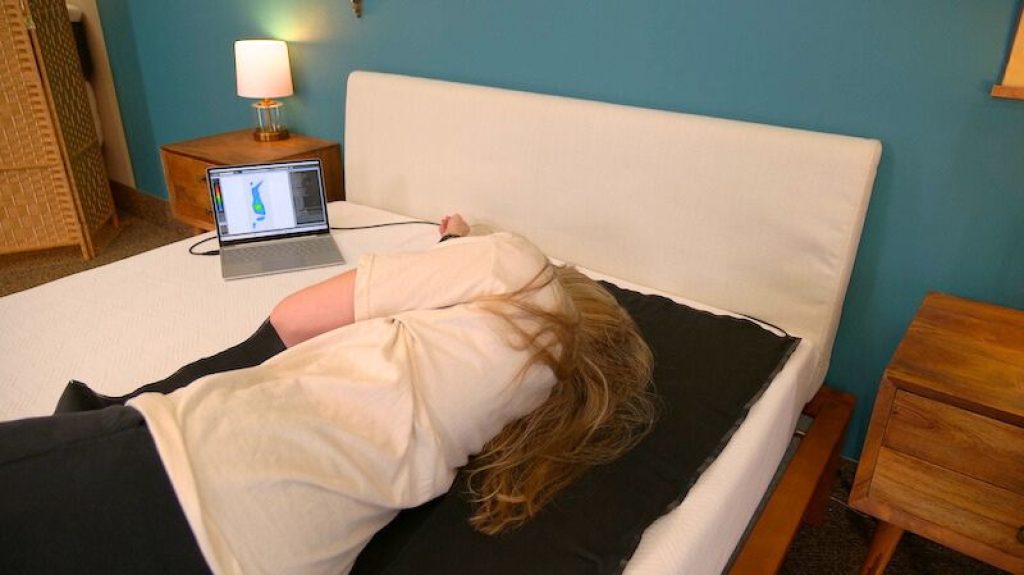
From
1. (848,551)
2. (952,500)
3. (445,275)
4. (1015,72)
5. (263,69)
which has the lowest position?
(848,551)

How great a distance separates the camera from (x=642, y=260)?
5.29 feet

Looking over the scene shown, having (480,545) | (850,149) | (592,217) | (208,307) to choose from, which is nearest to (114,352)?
(208,307)

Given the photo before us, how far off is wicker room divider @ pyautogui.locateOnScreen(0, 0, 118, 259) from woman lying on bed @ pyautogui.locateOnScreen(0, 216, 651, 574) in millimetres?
2116

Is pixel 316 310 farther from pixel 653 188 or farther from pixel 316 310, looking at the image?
pixel 653 188

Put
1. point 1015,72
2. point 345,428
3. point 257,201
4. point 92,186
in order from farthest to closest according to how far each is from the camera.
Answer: point 92,186 < point 257,201 < point 1015,72 < point 345,428

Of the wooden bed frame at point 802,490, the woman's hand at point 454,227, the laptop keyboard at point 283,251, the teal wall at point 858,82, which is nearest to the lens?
the wooden bed frame at point 802,490

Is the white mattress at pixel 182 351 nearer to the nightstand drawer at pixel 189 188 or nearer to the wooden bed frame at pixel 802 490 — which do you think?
the wooden bed frame at pixel 802 490

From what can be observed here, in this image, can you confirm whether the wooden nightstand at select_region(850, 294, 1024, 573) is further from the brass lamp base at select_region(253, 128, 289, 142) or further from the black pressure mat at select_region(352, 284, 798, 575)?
the brass lamp base at select_region(253, 128, 289, 142)

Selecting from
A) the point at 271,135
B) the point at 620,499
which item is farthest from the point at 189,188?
the point at 620,499

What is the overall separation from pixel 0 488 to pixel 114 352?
0.71m

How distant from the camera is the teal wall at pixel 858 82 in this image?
124 cm

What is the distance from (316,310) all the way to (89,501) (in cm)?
45

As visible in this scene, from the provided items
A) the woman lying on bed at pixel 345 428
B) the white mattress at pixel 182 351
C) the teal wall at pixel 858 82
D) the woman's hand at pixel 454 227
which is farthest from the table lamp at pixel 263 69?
the woman lying on bed at pixel 345 428

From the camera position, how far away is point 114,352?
1235 mm
